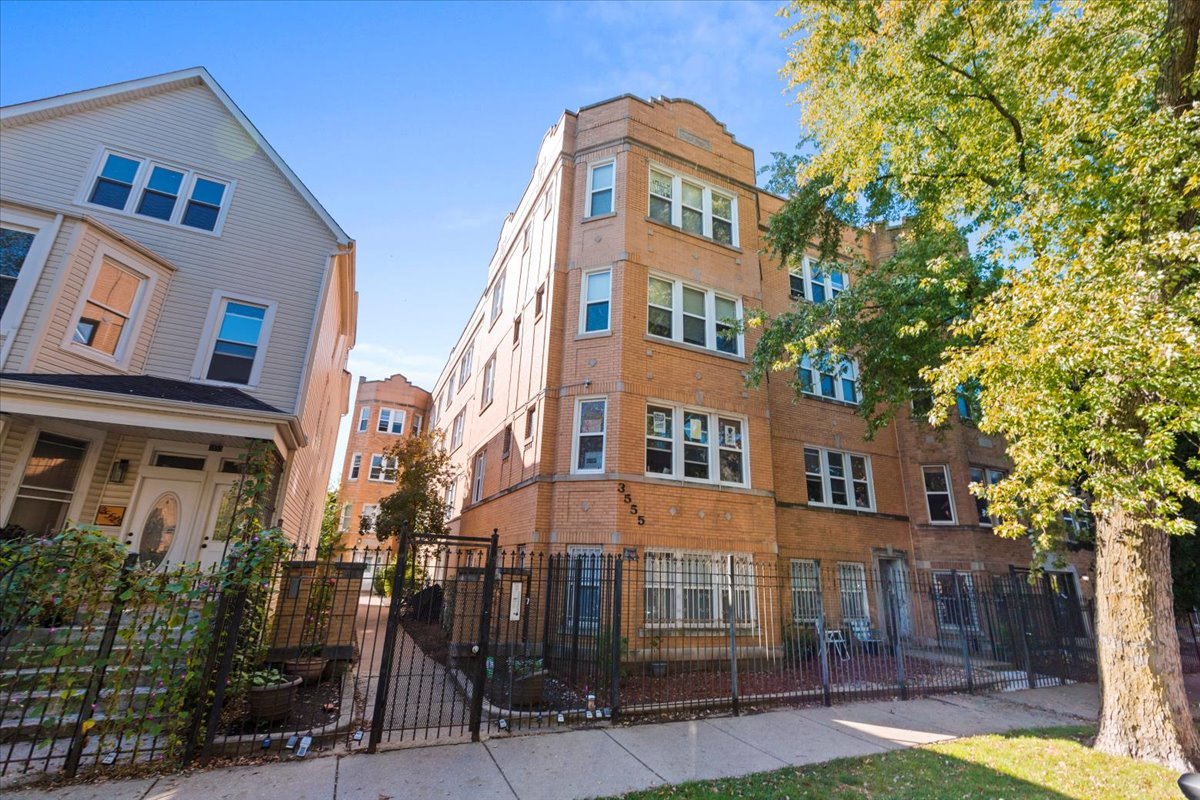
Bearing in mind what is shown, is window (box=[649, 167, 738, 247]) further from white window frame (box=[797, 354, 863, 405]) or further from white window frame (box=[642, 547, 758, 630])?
white window frame (box=[642, 547, 758, 630])

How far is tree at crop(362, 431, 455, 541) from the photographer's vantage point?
63.9ft

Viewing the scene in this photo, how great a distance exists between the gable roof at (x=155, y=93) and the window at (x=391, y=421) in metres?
24.8

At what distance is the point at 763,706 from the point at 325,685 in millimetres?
7308

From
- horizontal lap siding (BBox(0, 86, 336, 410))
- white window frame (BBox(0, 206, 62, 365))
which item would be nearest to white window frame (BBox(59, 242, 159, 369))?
horizontal lap siding (BBox(0, 86, 336, 410))

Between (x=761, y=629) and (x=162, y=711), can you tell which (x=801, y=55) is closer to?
(x=761, y=629)

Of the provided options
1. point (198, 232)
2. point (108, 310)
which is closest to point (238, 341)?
point (108, 310)

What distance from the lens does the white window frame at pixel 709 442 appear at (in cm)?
1250

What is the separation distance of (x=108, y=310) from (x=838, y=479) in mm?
18923

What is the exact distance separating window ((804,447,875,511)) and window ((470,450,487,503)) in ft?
35.6

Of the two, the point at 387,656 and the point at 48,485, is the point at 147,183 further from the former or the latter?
the point at 387,656

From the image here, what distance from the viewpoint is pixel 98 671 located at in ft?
17.4

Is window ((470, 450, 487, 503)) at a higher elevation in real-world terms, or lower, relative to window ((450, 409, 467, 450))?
lower

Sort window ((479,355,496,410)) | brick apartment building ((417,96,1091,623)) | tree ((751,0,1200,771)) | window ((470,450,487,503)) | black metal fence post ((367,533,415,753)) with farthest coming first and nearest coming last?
window ((479,355,496,410)) → window ((470,450,487,503)) → brick apartment building ((417,96,1091,623)) → tree ((751,0,1200,771)) → black metal fence post ((367,533,415,753))

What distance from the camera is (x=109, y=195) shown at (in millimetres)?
11461
